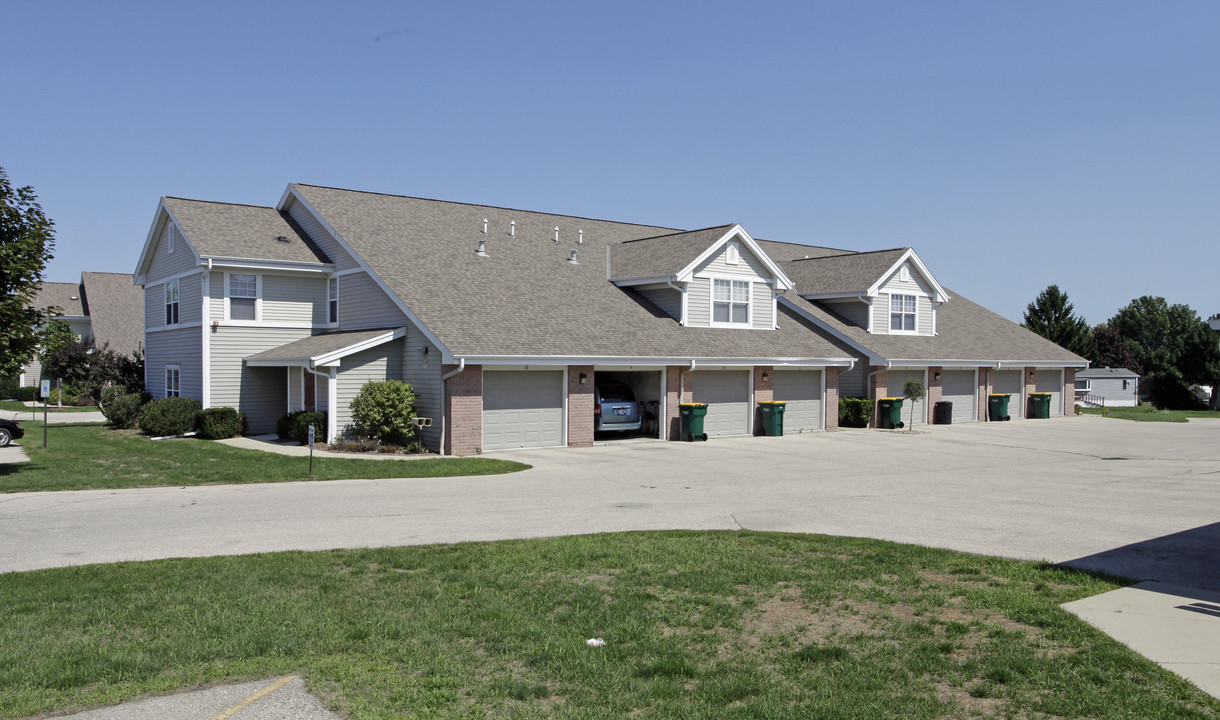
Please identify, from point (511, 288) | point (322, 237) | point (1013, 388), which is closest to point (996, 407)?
point (1013, 388)

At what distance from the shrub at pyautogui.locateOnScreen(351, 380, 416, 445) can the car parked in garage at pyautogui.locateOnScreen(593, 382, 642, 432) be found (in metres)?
5.33

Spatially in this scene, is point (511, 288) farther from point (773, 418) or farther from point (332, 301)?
point (773, 418)

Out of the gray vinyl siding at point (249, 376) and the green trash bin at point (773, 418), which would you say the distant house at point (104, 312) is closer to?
the gray vinyl siding at point (249, 376)

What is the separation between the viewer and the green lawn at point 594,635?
5.91m

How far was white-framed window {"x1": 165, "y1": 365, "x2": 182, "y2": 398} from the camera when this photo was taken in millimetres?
29797

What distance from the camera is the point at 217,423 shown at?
85.7 ft

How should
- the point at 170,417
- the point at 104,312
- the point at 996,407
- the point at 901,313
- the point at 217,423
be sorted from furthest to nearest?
the point at 104,312
the point at 996,407
the point at 901,313
the point at 170,417
the point at 217,423

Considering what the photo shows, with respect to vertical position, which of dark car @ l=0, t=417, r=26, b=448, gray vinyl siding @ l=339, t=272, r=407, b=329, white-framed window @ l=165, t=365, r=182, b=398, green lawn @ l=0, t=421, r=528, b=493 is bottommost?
green lawn @ l=0, t=421, r=528, b=493

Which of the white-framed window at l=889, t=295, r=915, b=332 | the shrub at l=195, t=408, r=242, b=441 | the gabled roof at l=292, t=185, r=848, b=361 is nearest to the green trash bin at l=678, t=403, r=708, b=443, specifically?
the gabled roof at l=292, t=185, r=848, b=361

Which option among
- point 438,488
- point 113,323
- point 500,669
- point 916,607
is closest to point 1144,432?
point 438,488

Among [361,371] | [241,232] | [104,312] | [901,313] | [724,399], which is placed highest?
[241,232]

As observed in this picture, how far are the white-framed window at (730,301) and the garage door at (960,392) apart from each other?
1010 cm

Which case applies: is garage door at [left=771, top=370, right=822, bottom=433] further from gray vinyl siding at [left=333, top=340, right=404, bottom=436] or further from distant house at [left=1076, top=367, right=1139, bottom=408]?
distant house at [left=1076, top=367, right=1139, bottom=408]

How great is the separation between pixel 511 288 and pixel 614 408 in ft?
15.6
